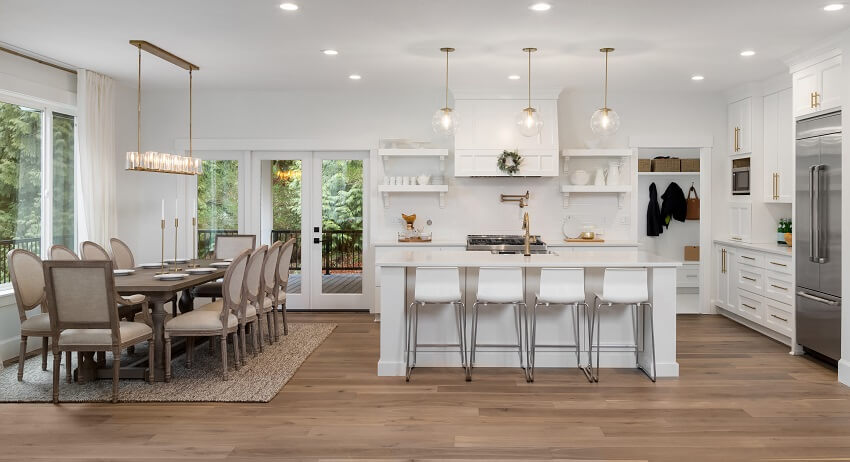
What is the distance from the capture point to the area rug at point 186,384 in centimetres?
422

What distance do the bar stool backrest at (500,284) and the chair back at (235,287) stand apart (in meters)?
1.78

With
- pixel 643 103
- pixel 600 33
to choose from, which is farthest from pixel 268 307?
pixel 643 103

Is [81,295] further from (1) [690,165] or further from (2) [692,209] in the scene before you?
(2) [692,209]

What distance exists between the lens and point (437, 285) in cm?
469

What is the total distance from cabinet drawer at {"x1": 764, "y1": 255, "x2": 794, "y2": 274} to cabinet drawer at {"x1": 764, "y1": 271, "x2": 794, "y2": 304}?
0.04 metres

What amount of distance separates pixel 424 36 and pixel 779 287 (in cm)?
402

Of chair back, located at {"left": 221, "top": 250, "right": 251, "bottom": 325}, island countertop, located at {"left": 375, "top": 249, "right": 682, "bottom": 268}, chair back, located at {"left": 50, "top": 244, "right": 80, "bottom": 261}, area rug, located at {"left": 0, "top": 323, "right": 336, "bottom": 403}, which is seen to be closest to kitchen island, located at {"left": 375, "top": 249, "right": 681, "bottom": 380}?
island countertop, located at {"left": 375, "top": 249, "right": 682, "bottom": 268}

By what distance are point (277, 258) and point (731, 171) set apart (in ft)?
17.1

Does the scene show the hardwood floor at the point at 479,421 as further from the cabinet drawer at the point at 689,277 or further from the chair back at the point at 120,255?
the cabinet drawer at the point at 689,277

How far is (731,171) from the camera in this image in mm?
7367

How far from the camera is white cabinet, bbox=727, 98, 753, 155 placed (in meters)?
6.91

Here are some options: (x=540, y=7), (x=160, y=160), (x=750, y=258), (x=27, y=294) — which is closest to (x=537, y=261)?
(x=540, y=7)

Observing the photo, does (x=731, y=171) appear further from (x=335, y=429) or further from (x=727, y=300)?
(x=335, y=429)

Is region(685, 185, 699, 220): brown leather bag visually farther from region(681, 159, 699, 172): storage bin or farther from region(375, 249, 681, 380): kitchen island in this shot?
region(375, 249, 681, 380): kitchen island
